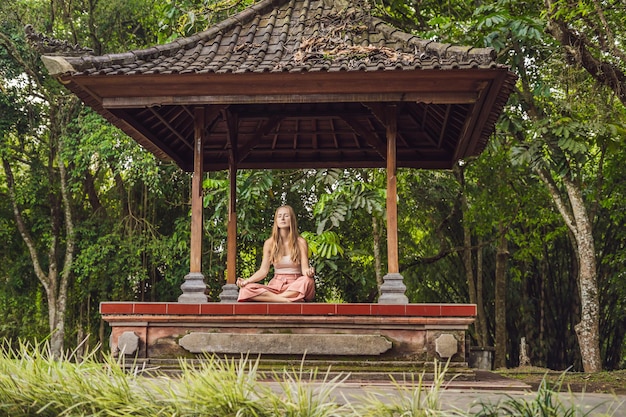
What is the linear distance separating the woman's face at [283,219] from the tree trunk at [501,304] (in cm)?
950

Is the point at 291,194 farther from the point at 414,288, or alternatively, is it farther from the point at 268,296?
the point at 268,296

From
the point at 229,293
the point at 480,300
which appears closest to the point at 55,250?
the point at 480,300

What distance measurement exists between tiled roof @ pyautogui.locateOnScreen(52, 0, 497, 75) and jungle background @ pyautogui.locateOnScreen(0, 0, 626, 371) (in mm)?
5390

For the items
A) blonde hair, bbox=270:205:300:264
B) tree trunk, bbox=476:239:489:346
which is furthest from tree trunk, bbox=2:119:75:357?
blonde hair, bbox=270:205:300:264

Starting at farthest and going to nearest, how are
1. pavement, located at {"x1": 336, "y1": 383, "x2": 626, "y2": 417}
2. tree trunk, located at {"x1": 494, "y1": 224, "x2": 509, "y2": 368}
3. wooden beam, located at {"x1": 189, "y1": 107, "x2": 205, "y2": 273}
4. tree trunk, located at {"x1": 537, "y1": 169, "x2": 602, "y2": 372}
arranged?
1. tree trunk, located at {"x1": 494, "y1": 224, "x2": 509, "y2": 368}
2. tree trunk, located at {"x1": 537, "y1": 169, "x2": 602, "y2": 372}
3. wooden beam, located at {"x1": 189, "y1": 107, "x2": 205, "y2": 273}
4. pavement, located at {"x1": 336, "y1": 383, "x2": 626, "y2": 417}

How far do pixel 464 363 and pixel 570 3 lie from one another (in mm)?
5290

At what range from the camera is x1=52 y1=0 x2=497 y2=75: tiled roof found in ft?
22.8

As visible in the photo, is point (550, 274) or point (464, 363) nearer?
point (464, 363)

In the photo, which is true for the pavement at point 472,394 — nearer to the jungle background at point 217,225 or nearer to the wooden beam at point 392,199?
the wooden beam at point 392,199

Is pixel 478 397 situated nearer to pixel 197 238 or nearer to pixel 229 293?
pixel 197 238

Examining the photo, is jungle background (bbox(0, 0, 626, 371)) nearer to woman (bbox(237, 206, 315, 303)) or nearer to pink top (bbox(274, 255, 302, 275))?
woman (bbox(237, 206, 315, 303))

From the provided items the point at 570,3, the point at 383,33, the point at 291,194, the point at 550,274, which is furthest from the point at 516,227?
the point at 383,33

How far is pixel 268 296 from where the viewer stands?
295 inches

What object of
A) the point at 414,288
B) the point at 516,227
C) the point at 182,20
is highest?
the point at 182,20
